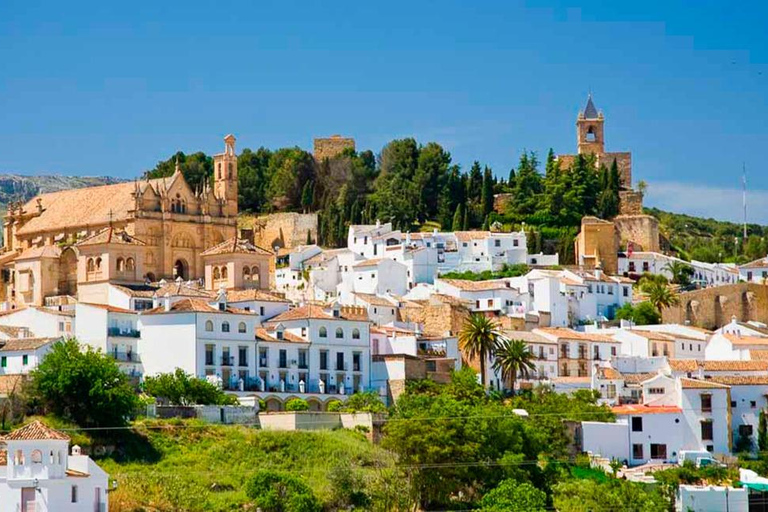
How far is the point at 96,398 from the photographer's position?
57.6 meters

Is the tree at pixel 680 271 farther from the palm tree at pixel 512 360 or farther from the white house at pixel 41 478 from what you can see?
the white house at pixel 41 478

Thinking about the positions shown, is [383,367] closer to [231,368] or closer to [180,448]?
[231,368]

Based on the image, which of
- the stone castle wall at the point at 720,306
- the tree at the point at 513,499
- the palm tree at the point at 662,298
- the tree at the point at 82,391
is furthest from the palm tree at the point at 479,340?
the tree at the point at 82,391

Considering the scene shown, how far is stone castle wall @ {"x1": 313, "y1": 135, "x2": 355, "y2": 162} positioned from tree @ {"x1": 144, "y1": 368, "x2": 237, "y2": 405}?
187 ft

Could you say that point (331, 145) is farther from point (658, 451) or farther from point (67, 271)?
point (658, 451)

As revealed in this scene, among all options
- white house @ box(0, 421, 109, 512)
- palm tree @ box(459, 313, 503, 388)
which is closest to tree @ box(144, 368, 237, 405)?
white house @ box(0, 421, 109, 512)

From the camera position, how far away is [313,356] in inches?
2697

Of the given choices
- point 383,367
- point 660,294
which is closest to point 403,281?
point 660,294

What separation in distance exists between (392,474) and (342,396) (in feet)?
32.1

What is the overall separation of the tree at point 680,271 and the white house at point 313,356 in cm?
3169

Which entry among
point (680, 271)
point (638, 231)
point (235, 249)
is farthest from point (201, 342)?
point (638, 231)

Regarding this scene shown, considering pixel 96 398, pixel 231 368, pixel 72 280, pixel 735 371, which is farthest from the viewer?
pixel 72 280

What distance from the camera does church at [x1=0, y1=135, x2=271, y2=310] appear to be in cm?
8119

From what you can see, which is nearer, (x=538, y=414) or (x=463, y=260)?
(x=538, y=414)
